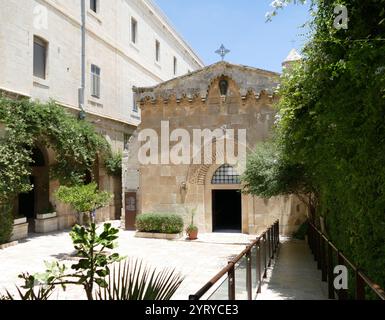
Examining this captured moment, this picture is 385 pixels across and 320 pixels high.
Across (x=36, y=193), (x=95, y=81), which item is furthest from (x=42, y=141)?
(x=95, y=81)

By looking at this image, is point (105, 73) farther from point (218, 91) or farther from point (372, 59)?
point (372, 59)

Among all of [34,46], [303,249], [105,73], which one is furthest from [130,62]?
[303,249]

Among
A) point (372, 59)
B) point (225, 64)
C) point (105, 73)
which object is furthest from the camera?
point (105, 73)

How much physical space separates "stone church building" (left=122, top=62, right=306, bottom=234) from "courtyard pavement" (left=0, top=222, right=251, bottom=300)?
4.85 feet

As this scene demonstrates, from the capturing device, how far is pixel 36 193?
18.2 metres

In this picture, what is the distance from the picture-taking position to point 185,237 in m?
15.5

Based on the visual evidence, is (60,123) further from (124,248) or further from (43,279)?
(43,279)

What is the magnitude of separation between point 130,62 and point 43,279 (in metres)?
20.3

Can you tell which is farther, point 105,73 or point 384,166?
point 105,73

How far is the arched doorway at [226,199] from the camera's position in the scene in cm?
1639

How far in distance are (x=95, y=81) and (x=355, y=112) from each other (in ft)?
55.1
